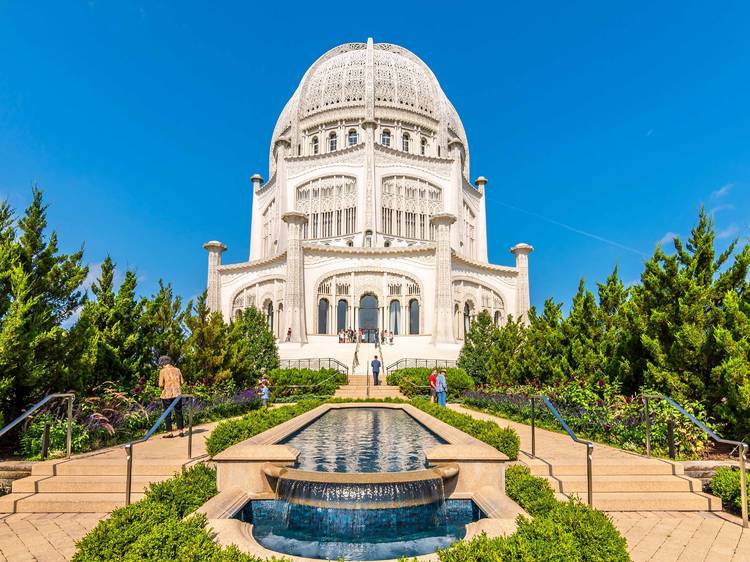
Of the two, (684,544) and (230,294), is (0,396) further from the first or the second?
(230,294)

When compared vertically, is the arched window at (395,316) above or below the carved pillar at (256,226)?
below

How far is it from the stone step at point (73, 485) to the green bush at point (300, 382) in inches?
460

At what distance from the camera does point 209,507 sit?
5.51 meters

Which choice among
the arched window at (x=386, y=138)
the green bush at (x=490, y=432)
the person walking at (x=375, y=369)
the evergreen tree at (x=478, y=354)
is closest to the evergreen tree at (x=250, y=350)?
the person walking at (x=375, y=369)

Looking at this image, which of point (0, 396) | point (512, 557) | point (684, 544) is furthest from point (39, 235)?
point (684, 544)

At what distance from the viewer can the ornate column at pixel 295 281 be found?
32.9 m

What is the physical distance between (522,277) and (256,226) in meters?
26.7

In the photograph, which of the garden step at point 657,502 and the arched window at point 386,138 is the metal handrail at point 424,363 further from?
the arched window at point 386,138

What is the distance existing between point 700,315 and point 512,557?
781 centimetres

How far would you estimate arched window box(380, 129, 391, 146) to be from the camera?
4709cm

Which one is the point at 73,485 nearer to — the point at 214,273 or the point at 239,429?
the point at 239,429

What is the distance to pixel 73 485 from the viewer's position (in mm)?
6625

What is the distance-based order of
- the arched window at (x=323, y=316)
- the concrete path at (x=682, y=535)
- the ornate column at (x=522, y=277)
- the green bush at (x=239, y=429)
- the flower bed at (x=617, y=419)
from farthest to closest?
1. the ornate column at (x=522, y=277)
2. the arched window at (x=323, y=316)
3. the flower bed at (x=617, y=419)
4. the green bush at (x=239, y=429)
5. the concrete path at (x=682, y=535)

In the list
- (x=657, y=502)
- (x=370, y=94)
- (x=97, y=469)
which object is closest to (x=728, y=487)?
(x=657, y=502)
